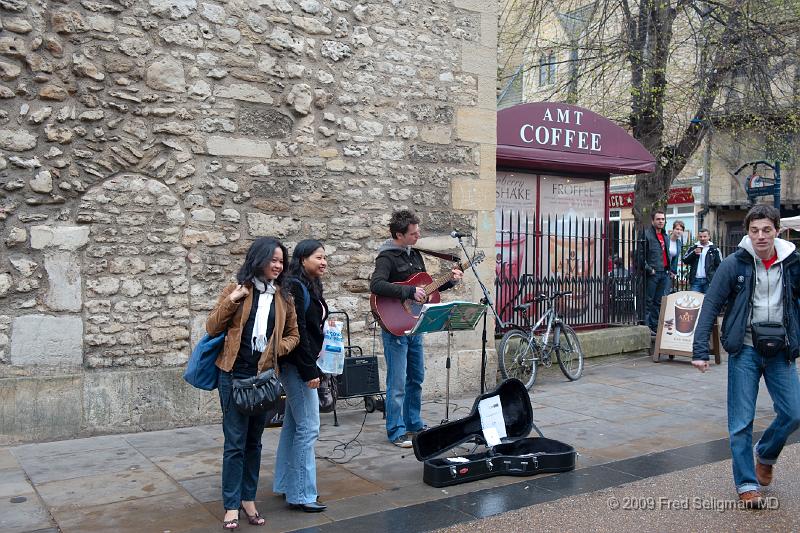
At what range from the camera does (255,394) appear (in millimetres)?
4152

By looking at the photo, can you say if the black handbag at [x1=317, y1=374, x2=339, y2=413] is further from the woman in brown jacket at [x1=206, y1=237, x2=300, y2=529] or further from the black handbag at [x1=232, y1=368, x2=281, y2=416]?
the black handbag at [x1=232, y1=368, x2=281, y2=416]

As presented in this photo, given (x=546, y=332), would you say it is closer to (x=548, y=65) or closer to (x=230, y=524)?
(x=230, y=524)

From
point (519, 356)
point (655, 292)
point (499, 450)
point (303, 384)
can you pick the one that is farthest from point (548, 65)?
point (303, 384)

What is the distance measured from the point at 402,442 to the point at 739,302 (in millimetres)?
2828

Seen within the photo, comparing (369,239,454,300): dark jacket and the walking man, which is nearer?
the walking man

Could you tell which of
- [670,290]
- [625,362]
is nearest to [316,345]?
[625,362]

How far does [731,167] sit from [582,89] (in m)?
12.8

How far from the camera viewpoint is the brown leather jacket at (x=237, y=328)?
4211 millimetres

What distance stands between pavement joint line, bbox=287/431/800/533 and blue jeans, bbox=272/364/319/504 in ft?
1.02

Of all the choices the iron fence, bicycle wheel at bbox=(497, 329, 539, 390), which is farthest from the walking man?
the iron fence

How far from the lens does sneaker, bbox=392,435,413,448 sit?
239 inches

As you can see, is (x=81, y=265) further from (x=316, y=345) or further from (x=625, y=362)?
(x=625, y=362)

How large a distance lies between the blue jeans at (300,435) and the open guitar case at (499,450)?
36.7 inches

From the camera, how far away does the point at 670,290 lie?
36.7ft
